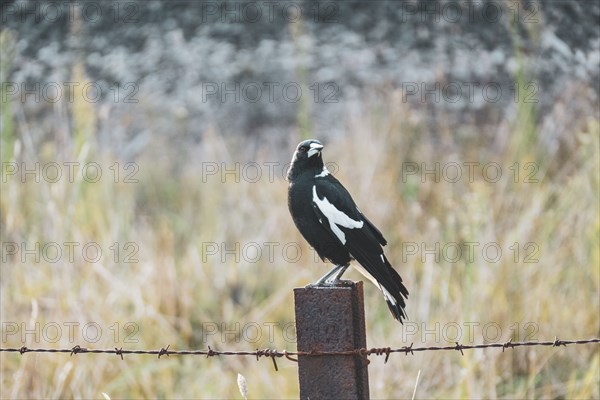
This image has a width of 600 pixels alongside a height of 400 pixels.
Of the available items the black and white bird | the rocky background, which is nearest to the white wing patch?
the black and white bird

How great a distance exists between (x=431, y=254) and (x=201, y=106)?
4643 mm

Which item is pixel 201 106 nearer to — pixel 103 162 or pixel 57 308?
pixel 103 162

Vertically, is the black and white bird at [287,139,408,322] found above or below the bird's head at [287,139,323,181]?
below

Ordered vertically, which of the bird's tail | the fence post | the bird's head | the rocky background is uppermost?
the rocky background

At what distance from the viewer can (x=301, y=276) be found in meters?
4.78

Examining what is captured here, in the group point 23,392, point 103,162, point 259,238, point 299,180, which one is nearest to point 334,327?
point 299,180

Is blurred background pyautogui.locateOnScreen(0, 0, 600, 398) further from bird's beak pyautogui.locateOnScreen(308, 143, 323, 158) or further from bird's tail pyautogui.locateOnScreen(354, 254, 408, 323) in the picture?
bird's beak pyautogui.locateOnScreen(308, 143, 323, 158)

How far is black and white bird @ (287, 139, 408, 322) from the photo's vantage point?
2674 millimetres

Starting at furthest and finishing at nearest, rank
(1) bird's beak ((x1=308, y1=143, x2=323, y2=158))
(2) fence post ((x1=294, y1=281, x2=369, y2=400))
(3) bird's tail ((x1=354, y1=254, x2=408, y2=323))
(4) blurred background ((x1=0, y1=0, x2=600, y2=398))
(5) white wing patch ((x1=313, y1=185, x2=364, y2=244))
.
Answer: (4) blurred background ((x1=0, y1=0, x2=600, y2=398)) → (1) bird's beak ((x1=308, y1=143, x2=323, y2=158)) → (5) white wing patch ((x1=313, y1=185, x2=364, y2=244)) → (3) bird's tail ((x1=354, y1=254, x2=408, y2=323)) → (2) fence post ((x1=294, y1=281, x2=369, y2=400))

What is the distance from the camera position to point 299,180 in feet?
9.50

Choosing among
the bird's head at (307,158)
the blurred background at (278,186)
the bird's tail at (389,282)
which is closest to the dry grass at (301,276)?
the blurred background at (278,186)

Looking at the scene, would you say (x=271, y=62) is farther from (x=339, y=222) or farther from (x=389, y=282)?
(x=389, y=282)

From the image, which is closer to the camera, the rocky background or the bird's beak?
the bird's beak

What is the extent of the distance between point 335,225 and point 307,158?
27cm
